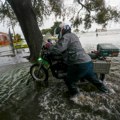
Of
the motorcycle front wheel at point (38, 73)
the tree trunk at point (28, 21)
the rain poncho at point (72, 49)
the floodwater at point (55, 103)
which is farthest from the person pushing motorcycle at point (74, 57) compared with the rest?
the tree trunk at point (28, 21)

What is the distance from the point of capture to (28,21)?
8383mm

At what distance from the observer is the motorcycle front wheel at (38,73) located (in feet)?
17.6

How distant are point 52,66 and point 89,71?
4.59 ft

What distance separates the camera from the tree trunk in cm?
797

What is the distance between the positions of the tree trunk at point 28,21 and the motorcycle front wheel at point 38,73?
3521mm

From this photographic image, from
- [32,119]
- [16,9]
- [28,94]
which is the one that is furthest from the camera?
[16,9]

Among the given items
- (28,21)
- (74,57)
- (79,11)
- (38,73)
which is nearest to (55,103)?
(74,57)

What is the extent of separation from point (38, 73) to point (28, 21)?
3851mm

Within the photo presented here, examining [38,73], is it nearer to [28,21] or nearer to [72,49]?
[72,49]

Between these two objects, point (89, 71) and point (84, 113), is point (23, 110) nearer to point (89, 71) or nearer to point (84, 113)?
point (84, 113)

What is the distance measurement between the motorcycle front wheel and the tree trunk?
3.52m

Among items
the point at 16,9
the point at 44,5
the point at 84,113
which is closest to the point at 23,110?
the point at 84,113

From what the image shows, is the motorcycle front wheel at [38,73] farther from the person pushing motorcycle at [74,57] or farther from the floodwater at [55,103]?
the person pushing motorcycle at [74,57]

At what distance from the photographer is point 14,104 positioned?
4.05m
